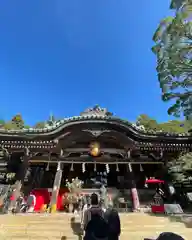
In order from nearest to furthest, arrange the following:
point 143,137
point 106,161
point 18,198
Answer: point 18,198 < point 143,137 < point 106,161

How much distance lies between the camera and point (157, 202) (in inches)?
387

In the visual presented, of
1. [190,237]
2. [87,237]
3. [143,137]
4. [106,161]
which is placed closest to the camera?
[87,237]

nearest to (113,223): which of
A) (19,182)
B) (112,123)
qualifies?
(112,123)

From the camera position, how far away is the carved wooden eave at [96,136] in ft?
32.6

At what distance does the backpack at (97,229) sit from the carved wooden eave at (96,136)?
24.9 feet

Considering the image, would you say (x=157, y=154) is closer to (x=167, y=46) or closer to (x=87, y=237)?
(x=167, y=46)

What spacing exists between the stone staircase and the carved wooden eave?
13.0 feet

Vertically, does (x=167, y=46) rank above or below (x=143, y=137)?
above

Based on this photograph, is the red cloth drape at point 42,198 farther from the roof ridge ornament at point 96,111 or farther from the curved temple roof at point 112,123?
the roof ridge ornament at point 96,111

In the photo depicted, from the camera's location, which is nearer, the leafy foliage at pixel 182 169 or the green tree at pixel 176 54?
the green tree at pixel 176 54

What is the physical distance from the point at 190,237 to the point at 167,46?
30.8ft

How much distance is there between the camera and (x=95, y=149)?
11.0 metres

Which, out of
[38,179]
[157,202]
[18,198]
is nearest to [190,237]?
[157,202]

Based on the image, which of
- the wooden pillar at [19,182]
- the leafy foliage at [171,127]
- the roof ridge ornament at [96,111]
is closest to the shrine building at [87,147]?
the wooden pillar at [19,182]
